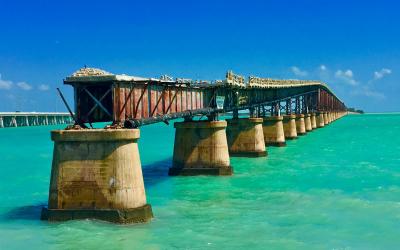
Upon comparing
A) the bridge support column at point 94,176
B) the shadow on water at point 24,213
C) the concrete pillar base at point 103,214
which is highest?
the bridge support column at point 94,176

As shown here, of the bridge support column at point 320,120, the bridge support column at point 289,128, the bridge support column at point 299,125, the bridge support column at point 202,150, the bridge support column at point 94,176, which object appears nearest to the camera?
the bridge support column at point 94,176

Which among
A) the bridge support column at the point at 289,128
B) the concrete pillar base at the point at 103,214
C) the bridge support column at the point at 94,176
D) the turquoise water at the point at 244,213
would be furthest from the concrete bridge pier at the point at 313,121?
the bridge support column at the point at 94,176

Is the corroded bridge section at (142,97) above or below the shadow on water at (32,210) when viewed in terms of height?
above

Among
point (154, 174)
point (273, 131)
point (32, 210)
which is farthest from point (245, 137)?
point (32, 210)

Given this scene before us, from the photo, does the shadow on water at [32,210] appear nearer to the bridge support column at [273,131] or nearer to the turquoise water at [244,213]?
the turquoise water at [244,213]

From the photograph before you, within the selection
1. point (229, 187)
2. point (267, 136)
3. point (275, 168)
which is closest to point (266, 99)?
point (267, 136)

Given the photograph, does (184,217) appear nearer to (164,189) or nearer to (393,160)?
(164,189)

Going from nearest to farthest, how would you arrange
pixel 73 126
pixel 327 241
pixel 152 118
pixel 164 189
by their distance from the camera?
pixel 327 241 < pixel 73 126 < pixel 152 118 < pixel 164 189
